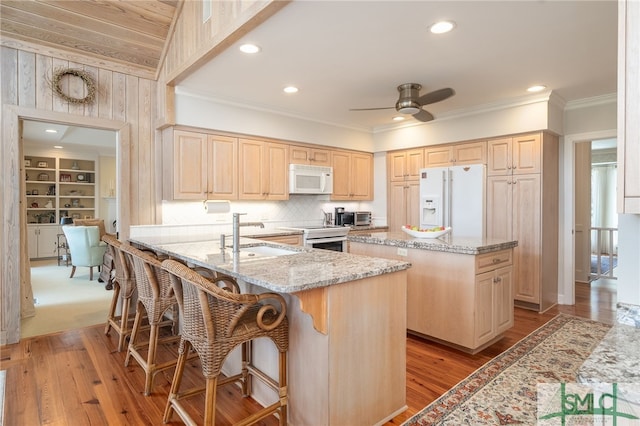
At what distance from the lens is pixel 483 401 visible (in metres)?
2.15

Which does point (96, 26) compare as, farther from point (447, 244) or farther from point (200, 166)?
point (447, 244)

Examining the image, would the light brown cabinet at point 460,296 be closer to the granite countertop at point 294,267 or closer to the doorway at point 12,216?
the granite countertop at point 294,267

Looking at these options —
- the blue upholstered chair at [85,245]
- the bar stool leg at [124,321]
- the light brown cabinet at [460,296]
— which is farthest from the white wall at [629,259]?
the blue upholstered chair at [85,245]

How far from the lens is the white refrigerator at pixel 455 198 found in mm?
4457

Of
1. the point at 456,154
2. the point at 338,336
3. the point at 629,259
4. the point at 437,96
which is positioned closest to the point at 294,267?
the point at 338,336

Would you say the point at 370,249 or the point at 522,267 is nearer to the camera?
the point at 370,249

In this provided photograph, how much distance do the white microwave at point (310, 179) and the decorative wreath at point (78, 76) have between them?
7.72 feet

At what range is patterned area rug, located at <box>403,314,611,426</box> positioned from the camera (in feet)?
6.40

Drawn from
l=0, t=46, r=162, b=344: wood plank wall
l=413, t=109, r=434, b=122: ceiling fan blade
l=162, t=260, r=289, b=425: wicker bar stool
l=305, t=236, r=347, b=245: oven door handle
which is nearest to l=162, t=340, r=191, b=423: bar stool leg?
l=162, t=260, r=289, b=425: wicker bar stool

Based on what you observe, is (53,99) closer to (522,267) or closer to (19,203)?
(19,203)

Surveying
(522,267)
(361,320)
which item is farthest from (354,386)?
(522,267)

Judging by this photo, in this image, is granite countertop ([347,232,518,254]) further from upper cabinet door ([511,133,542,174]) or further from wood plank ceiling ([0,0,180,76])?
wood plank ceiling ([0,0,180,76])

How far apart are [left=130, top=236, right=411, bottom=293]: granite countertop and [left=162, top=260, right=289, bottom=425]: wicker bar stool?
0.13 m

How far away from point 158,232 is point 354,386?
2.92 metres
